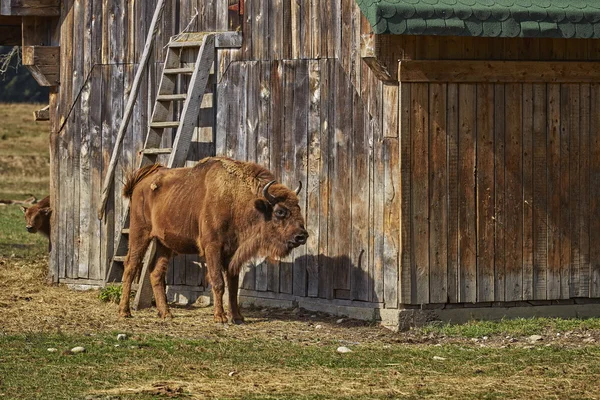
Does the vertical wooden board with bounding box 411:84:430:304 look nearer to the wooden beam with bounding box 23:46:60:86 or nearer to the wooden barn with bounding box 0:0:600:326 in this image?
the wooden barn with bounding box 0:0:600:326

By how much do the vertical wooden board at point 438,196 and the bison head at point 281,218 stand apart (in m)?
1.33

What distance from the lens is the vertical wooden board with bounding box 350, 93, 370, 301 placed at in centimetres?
1316

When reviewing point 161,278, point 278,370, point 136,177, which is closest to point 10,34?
point 136,177

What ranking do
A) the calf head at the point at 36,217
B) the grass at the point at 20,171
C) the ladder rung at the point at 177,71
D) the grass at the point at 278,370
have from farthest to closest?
the grass at the point at 20,171, the calf head at the point at 36,217, the ladder rung at the point at 177,71, the grass at the point at 278,370

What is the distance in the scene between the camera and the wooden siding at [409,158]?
1284 cm

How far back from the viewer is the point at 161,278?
14.2 metres

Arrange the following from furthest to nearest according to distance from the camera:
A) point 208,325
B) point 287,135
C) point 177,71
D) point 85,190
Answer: point 85,190 → point 177,71 → point 287,135 → point 208,325

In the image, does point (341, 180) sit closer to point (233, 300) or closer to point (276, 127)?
point (276, 127)

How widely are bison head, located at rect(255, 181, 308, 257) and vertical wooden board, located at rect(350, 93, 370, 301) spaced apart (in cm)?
57

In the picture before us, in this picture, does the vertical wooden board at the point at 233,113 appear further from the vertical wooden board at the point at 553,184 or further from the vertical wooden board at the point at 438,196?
the vertical wooden board at the point at 553,184

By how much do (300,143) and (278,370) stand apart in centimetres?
399

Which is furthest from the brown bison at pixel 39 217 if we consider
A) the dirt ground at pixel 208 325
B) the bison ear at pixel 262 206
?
the bison ear at pixel 262 206

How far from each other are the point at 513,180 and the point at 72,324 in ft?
15.6

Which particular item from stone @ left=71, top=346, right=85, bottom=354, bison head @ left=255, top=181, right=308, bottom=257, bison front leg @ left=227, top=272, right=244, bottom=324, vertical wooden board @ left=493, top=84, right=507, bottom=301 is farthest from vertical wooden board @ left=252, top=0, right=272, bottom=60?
stone @ left=71, top=346, right=85, bottom=354
